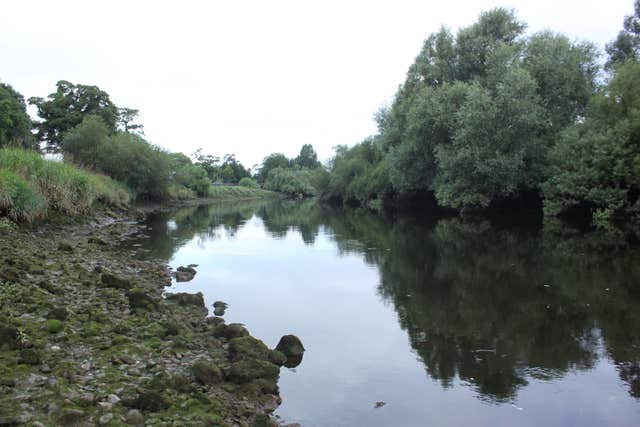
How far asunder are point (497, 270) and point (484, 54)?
1169 inches

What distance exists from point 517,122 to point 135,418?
33433 mm

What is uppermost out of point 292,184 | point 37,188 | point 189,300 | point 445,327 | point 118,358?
point 292,184

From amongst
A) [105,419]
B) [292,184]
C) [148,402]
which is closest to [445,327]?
[148,402]

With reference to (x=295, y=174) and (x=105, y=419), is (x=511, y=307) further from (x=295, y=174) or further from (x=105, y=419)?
(x=295, y=174)

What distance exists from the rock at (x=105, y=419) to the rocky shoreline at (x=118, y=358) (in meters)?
0.01

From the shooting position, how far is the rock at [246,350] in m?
7.87

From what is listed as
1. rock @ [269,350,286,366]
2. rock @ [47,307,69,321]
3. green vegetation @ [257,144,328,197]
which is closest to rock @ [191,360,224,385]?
rock @ [269,350,286,366]

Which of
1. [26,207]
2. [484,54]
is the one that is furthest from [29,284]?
[484,54]

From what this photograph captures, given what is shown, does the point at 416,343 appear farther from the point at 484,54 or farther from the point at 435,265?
the point at 484,54

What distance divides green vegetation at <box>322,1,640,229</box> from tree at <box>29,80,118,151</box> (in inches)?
1750

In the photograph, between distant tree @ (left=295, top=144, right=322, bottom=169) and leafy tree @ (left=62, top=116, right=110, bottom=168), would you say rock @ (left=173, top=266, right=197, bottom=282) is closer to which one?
leafy tree @ (left=62, top=116, right=110, bottom=168)

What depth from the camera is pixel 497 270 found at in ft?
56.4

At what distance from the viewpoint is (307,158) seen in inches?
7589

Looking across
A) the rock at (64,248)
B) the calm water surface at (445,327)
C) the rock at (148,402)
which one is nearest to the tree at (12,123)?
the calm water surface at (445,327)
